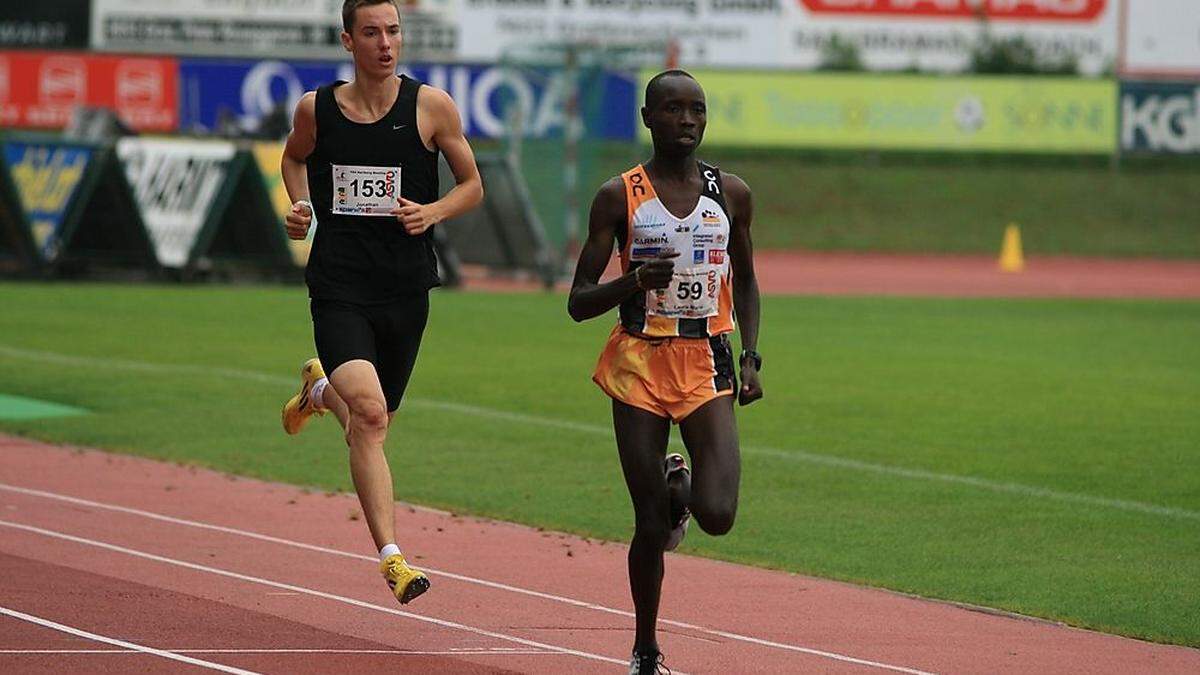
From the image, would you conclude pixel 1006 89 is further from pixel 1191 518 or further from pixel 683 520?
pixel 683 520

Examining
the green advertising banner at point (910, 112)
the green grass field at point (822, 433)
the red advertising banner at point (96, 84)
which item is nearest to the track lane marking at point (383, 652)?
the green grass field at point (822, 433)

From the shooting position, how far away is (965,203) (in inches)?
1893

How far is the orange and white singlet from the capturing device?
295 inches

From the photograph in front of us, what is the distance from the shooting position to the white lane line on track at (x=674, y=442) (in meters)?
12.3

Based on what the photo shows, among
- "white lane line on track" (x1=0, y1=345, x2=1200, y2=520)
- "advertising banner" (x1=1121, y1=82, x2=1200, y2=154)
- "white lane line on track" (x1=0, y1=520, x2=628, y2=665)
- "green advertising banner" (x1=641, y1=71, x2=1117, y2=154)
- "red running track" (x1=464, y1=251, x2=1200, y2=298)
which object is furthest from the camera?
"advertising banner" (x1=1121, y1=82, x2=1200, y2=154)

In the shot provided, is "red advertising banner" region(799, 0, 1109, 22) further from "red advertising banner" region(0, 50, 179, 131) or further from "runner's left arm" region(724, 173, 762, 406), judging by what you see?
"runner's left arm" region(724, 173, 762, 406)

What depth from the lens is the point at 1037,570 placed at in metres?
10.2

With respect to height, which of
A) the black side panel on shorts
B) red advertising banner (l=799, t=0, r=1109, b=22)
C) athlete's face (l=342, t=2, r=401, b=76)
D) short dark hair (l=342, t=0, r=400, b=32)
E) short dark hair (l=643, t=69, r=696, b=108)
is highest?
short dark hair (l=342, t=0, r=400, b=32)

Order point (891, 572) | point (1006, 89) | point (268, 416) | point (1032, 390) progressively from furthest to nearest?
point (1006, 89)
point (1032, 390)
point (268, 416)
point (891, 572)

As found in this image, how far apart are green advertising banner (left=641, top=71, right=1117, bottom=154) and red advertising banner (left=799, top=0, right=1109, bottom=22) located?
12.7 ft

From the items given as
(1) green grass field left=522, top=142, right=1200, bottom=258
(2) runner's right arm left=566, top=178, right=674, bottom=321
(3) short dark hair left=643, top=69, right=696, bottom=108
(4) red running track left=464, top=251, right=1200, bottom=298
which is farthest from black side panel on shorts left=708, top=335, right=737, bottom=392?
(1) green grass field left=522, top=142, right=1200, bottom=258

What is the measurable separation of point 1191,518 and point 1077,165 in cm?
3898

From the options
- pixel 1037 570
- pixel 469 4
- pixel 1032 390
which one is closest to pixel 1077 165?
pixel 469 4

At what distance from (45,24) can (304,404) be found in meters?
38.8
